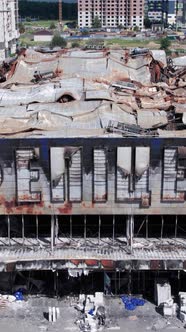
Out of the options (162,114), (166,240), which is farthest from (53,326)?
(162,114)

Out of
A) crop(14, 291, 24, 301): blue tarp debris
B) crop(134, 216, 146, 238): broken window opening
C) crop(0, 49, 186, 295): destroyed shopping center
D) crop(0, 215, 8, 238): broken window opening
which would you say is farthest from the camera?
crop(134, 216, 146, 238): broken window opening

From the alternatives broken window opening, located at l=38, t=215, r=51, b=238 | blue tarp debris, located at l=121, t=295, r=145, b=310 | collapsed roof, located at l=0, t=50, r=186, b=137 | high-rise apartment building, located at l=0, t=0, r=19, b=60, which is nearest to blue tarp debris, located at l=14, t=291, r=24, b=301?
broken window opening, located at l=38, t=215, r=51, b=238

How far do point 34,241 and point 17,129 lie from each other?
4.96 metres

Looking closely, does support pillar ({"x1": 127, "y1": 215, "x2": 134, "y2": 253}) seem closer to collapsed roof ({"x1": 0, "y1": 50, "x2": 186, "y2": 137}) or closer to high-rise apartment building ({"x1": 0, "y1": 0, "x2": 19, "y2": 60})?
collapsed roof ({"x1": 0, "y1": 50, "x2": 186, "y2": 137})

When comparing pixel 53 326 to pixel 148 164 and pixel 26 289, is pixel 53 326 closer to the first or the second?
pixel 26 289

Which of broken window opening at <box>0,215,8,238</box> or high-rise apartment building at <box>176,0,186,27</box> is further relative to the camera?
high-rise apartment building at <box>176,0,186,27</box>

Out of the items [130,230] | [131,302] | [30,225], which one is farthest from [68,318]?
[30,225]

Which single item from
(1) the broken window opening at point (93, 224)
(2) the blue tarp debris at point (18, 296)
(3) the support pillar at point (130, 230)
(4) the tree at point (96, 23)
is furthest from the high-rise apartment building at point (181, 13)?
(2) the blue tarp debris at point (18, 296)

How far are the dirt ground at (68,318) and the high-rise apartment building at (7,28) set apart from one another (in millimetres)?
74290

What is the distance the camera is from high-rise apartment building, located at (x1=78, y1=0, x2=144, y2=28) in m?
173

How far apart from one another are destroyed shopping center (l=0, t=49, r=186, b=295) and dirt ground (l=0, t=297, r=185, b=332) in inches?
32.3

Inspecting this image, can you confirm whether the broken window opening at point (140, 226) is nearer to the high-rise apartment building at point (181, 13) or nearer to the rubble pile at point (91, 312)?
the rubble pile at point (91, 312)

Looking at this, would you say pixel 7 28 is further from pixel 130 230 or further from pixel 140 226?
pixel 130 230

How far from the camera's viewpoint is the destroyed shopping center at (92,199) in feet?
72.3
